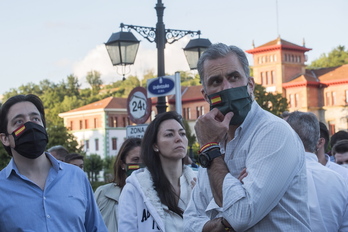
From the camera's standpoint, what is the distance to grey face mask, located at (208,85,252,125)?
11.5 feet

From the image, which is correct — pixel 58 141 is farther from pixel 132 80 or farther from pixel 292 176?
pixel 132 80

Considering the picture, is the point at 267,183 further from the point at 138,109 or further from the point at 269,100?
the point at 269,100

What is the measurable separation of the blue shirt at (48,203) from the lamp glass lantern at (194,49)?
9.89m

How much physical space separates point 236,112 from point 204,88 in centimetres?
32

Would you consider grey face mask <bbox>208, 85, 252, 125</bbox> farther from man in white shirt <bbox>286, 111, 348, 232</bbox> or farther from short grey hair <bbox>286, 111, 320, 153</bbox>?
short grey hair <bbox>286, 111, 320, 153</bbox>

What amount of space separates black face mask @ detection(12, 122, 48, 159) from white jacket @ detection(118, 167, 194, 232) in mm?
1681

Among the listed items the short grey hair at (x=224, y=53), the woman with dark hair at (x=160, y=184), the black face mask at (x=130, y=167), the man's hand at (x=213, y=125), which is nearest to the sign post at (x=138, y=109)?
the black face mask at (x=130, y=167)

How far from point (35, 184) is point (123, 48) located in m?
9.60

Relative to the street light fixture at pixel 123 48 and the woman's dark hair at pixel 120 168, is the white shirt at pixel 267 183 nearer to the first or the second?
the woman's dark hair at pixel 120 168

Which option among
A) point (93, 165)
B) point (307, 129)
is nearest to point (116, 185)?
point (307, 129)

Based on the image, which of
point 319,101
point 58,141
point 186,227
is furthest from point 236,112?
point 319,101

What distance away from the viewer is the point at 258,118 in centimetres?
353

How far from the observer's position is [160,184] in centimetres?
626

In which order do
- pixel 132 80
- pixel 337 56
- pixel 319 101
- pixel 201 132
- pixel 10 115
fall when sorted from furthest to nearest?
1. pixel 132 80
2. pixel 337 56
3. pixel 319 101
4. pixel 10 115
5. pixel 201 132
